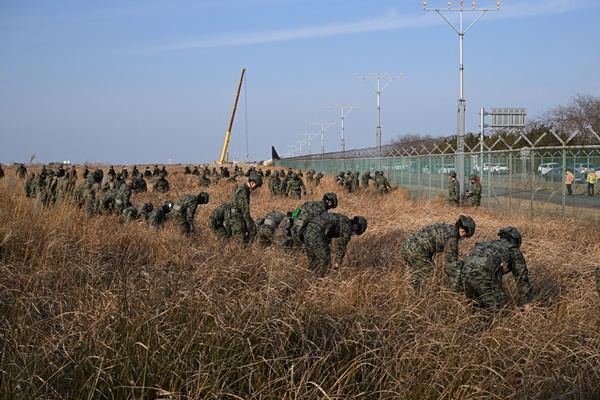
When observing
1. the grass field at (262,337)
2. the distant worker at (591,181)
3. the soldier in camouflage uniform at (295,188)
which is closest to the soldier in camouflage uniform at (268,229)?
the grass field at (262,337)

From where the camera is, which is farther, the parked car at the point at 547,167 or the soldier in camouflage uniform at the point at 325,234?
the parked car at the point at 547,167

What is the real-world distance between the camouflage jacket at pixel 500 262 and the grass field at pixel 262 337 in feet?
0.96

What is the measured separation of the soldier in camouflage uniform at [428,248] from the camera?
7.23 metres

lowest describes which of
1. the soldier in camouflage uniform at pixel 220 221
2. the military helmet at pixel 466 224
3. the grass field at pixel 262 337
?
the grass field at pixel 262 337

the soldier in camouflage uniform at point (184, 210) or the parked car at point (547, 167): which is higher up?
the parked car at point (547, 167)

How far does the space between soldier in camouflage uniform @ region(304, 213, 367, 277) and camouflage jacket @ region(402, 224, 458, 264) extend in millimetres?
1055

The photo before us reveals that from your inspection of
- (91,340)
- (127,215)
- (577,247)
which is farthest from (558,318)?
(127,215)

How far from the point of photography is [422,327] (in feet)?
18.2

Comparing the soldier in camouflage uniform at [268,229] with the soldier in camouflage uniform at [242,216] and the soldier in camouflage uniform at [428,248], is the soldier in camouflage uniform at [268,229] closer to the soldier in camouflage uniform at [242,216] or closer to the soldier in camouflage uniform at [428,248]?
the soldier in camouflage uniform at [242,216]

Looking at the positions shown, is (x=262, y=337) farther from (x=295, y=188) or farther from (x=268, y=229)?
(x=295, y=188)

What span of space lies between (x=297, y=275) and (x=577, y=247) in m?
5.61

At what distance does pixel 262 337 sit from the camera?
4.72 m

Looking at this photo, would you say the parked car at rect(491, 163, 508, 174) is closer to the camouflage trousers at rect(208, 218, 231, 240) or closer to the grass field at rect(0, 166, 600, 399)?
the camouflage trousers at rect(208, 218, 231, 240)

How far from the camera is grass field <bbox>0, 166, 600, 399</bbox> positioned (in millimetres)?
4285
